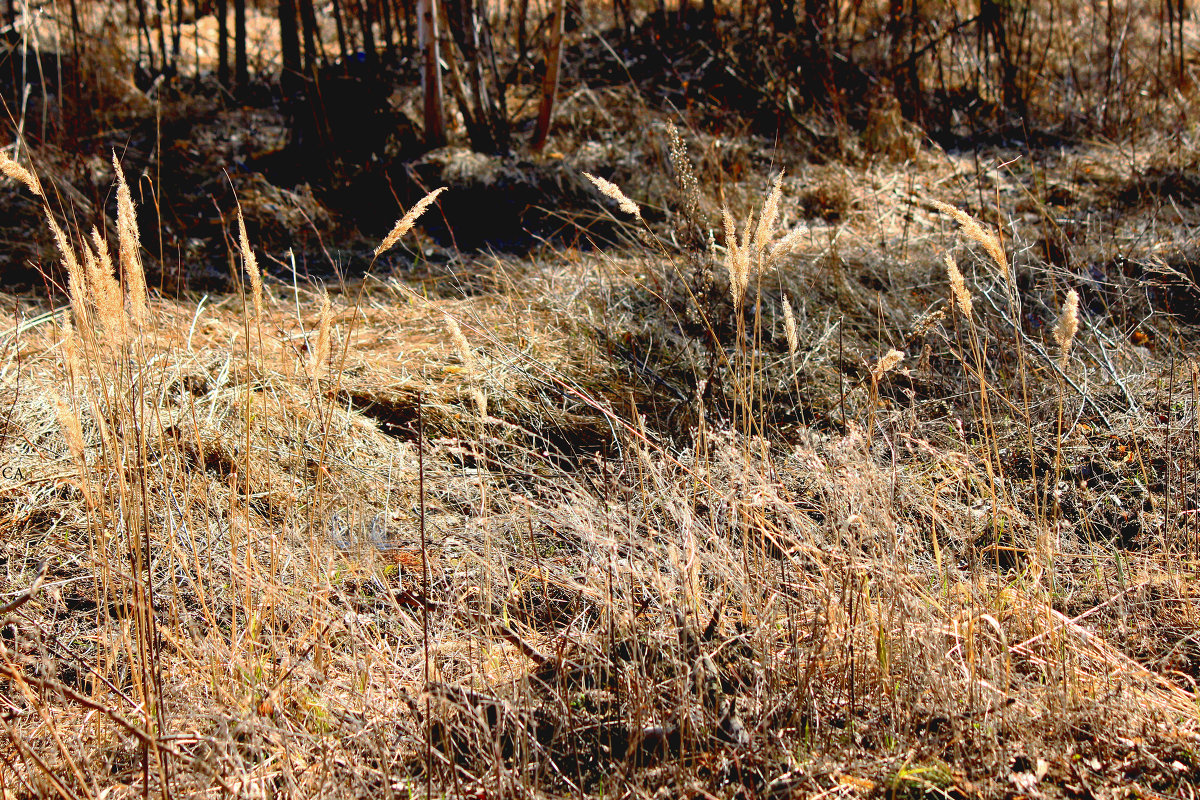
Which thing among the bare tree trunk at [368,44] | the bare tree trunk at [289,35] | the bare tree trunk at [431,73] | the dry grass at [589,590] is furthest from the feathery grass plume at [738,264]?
the bare tree trunk at [289,35]

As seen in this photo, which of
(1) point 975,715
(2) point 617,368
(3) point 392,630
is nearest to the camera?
(1) point 975,715

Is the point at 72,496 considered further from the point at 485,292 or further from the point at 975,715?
the point at 975,715

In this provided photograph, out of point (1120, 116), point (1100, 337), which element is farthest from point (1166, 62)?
point (1100, 337)

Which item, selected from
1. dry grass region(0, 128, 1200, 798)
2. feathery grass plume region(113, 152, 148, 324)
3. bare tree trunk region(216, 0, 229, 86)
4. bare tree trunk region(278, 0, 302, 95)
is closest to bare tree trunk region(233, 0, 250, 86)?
bare tree trunk region(216, 0, 229, 86)

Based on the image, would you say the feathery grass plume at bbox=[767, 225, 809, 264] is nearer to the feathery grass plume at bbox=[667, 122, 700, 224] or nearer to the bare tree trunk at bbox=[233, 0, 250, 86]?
the feathery grass plume at bbox=[667, 122, 700, 224]

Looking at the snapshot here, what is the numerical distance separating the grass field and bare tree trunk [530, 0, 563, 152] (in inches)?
60.4

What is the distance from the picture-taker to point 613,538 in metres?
1.70

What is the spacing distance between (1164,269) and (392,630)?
3423mm

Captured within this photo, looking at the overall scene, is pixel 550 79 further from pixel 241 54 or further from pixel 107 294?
pixel 107 294

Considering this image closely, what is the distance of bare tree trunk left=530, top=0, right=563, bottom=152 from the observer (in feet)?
15.7

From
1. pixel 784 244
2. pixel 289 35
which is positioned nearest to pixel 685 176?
pixel 784 244

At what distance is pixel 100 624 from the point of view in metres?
2.00

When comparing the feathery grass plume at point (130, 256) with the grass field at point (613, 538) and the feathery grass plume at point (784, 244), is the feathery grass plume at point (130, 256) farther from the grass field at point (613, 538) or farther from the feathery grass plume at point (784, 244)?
the feathery grass plume at point (784, 244)

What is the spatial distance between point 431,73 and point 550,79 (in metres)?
0.67
